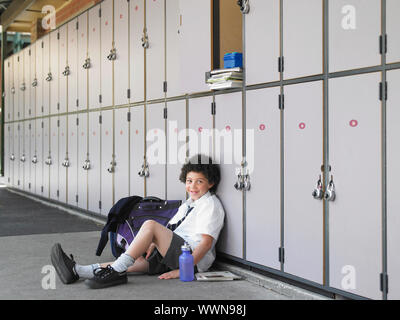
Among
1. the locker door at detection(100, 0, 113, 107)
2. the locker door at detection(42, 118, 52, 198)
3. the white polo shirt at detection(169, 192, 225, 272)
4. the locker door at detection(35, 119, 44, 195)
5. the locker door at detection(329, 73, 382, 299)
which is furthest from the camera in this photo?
the locker door at detection(35, 119, 44, 195)

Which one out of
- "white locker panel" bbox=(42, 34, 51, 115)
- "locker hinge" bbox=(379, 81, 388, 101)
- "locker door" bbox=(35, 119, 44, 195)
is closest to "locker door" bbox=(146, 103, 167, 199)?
"locker hinge" bbox=(379, 81, 388, 101)

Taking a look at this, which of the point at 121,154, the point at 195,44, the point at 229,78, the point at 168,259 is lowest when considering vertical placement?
the point at 168,259

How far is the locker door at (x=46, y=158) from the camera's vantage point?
772cm

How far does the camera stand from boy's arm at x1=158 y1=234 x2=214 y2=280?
3348 millimetres

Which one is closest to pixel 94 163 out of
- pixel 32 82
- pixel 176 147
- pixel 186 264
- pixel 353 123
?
pixel 176 147

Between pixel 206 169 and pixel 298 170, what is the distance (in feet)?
2.65

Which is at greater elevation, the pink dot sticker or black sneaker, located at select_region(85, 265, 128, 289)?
the pink dot sticker

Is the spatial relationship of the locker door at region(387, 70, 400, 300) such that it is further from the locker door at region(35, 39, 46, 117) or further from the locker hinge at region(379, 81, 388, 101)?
the locker door at region(35, 39, 46, 117)

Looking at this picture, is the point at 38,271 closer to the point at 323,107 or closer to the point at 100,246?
the point at 100,246

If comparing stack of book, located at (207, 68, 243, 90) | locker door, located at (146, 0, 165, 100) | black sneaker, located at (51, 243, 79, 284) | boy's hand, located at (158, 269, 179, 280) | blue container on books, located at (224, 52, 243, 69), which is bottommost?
boy's hand, located at (158, 269, 179, 280)

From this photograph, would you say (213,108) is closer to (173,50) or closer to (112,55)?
(173,50)

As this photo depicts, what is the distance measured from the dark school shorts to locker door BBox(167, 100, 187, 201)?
84 centimetres

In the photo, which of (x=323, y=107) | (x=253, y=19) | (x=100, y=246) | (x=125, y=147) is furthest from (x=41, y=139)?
(x=323, y=107)

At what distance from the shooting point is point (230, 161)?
360 centimetres
